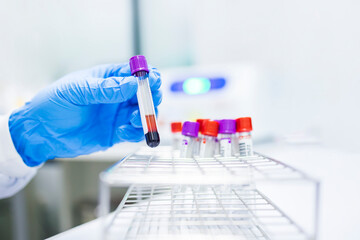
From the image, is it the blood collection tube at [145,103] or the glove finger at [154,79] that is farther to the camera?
the glove finger at [154,79]

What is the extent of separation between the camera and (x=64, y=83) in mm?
700

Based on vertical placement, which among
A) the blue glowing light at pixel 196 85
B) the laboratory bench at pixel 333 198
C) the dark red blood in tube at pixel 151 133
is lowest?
the laboratory bench at pixel 333 198

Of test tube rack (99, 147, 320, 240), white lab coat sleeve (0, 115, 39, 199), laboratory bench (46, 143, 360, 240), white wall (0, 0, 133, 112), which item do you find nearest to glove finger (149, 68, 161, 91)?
test tube rack (99, 147, 320, 240)

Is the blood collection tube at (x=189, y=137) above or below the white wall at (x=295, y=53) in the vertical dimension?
below

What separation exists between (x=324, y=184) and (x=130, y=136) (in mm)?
608

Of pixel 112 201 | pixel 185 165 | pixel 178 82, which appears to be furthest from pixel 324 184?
pixel 112 201

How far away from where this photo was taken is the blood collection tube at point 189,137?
58 centimetres

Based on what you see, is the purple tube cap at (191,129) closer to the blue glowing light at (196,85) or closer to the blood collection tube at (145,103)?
the blood collection tube at (145,103)

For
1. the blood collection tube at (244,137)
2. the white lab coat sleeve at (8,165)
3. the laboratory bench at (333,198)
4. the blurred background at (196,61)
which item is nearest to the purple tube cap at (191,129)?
the blood collection tube at (244,137)

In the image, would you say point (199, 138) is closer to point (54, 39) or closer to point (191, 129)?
point (191, 129)

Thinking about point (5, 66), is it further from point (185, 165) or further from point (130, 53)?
point (185, 165)

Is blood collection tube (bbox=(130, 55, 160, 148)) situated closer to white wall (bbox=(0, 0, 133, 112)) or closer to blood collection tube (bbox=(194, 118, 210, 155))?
blood collection tube (bbox=(194, 118, 210, 155))

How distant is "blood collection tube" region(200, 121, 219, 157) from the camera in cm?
58

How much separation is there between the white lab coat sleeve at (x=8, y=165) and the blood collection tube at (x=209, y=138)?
63 cm
